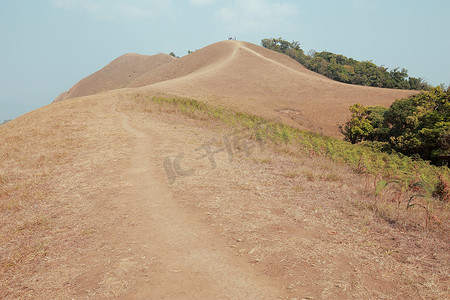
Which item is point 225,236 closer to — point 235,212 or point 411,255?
point 235,212

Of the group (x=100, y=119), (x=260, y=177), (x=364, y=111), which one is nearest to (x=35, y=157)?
(x=100, y=119)

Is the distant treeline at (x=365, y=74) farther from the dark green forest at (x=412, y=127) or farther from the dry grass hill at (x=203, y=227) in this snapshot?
the dry grass hill at (x=203, y=227)

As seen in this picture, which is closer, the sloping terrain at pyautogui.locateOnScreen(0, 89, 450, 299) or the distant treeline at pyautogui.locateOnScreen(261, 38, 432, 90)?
the sloping terrain at pyautogui.locateOnScreen(0, 89, 450, 299)

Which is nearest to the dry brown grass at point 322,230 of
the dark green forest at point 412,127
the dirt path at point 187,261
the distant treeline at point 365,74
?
the dirt path at point 187,261

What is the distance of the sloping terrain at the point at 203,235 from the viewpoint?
4445 millimetres

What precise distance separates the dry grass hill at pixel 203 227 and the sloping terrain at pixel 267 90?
102ft

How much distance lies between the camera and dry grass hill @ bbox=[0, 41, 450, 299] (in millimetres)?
4477

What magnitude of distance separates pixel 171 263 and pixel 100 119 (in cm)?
1921

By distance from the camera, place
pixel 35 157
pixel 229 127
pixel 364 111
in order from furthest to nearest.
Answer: pixel 364 111, pixel 229 127, pixel 35 157

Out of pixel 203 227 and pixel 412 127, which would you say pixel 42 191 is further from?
pixel 412 127

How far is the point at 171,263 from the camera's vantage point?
16.4ft

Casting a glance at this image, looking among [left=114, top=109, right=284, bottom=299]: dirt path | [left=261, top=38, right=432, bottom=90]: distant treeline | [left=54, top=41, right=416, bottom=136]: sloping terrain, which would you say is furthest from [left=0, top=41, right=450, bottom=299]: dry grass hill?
[left=261, top=38, right=432, bottom=90]: distant treeline

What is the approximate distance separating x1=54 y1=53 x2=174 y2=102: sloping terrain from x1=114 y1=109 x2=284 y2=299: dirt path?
10221cm

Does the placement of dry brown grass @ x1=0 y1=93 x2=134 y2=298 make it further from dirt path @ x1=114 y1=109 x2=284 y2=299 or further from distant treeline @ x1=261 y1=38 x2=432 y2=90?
distant treeline @ x1=261 y1=38 x2=432 y2=90
